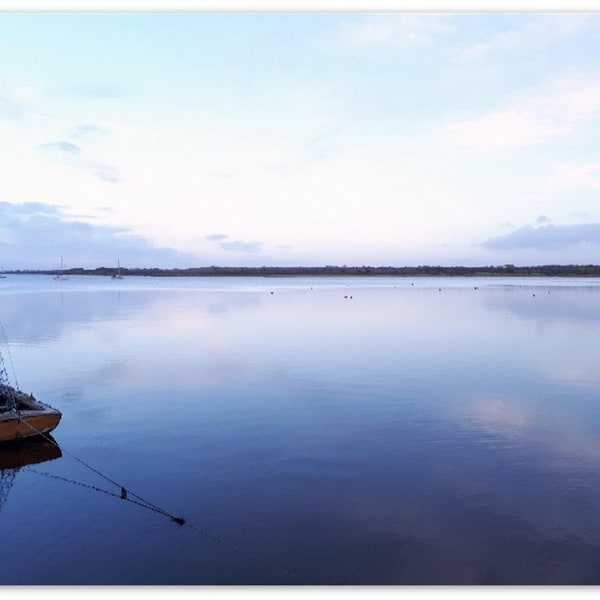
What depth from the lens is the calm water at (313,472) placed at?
7559mm

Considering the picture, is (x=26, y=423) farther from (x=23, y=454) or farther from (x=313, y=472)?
(x=313, y=472)

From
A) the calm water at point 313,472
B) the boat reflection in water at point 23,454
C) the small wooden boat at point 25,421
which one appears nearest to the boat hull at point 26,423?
the small wooden boat at point 25,421

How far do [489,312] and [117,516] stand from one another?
141 ft

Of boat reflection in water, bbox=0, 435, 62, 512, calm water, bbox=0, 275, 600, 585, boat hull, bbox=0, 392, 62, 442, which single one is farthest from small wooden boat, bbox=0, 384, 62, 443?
calm water, bbox=0, 275, 600, 585

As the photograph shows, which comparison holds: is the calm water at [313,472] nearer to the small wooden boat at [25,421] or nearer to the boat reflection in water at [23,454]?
the boat reflection in water at [23,454]

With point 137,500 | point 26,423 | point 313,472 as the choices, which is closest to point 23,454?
point 26,423

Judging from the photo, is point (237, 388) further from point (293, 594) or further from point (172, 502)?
point (293, 594)

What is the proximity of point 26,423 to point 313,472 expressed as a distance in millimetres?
6812

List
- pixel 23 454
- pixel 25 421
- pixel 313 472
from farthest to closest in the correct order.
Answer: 1. pixel 25 421
2. pixel 23 454
3. pixel 313 472

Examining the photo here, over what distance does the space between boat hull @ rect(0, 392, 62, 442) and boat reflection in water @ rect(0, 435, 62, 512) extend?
0.24 meters

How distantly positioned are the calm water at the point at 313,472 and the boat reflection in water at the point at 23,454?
7cm

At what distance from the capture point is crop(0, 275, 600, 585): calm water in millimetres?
7559

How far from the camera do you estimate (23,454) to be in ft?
40.2

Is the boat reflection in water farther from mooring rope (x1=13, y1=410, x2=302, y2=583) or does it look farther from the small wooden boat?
the small wooden boat
